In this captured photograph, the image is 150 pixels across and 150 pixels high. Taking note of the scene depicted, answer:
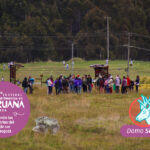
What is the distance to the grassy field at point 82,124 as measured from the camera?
17578mm

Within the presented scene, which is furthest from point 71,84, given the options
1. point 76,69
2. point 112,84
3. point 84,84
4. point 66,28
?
point 66,28

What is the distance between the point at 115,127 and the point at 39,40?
5433 cm

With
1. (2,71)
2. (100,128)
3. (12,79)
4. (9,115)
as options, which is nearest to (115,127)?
(100,128)

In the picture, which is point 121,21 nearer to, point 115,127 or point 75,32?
point 75,32

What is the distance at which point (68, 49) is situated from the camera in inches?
3063

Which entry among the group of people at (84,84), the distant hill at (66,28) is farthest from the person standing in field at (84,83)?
the distant hill at (66,28)

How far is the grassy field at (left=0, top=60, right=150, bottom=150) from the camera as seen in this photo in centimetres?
1758

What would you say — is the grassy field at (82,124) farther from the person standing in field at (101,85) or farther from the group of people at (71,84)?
Result: the group of people at (71,84)

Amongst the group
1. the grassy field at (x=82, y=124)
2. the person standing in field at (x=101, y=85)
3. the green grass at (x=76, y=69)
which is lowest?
the grassy field at (x=82, y=124)

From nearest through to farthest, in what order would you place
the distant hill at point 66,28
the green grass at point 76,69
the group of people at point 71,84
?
1. the group of people at point 71,84
2. the green grass at point 76,69
3. the distant hill at point 66,28

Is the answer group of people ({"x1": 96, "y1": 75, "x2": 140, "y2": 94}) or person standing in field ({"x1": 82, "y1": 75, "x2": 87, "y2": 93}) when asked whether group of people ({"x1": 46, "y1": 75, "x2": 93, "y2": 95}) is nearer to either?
person standing in field ({"x1": 82, "y1": 75, "x2": 87, "y2": 93})

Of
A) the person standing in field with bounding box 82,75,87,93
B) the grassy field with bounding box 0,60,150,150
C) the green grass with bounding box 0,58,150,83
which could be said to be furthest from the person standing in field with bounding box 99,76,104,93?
the green grass with bounding box 0,58,150,83

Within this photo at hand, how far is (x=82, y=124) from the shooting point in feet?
68.3

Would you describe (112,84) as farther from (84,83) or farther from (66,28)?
(66,28)
